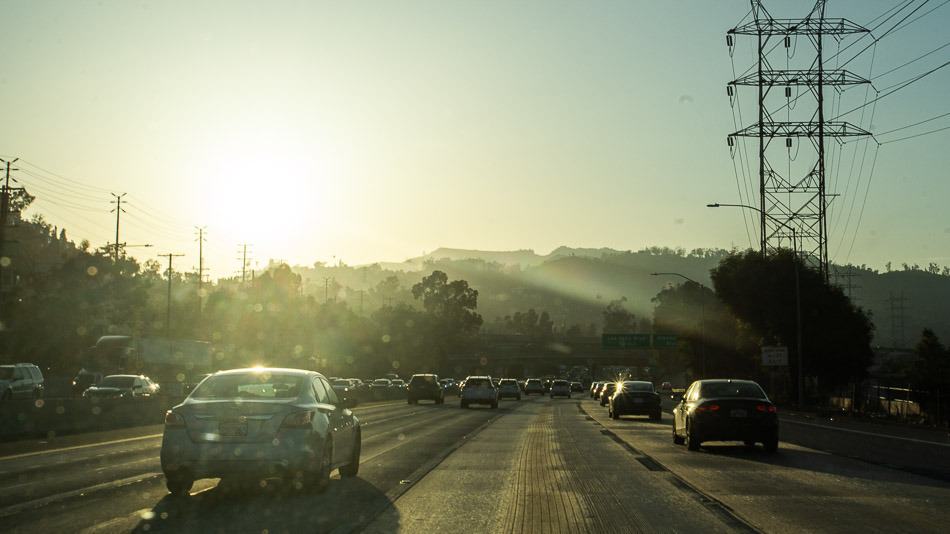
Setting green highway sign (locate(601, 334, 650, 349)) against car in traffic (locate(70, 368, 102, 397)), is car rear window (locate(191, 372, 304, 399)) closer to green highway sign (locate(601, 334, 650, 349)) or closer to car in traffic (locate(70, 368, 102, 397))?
car in traffic (locate(70, 368, 102, 397))

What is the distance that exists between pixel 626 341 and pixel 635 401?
69.3 metres

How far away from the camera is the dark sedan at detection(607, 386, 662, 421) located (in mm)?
38656

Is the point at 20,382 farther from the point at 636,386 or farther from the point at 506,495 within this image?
the point at 506,495

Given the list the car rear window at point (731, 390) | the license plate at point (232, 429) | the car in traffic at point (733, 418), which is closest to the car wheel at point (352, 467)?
the license plate at point (232, 429)

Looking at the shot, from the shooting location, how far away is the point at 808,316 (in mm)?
61125

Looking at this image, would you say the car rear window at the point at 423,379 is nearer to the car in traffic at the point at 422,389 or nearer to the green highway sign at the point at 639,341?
the car in traffic at the point at 422,389

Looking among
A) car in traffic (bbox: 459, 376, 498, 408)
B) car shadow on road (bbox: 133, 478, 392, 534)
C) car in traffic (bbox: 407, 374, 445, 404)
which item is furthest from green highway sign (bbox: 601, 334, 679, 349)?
car shadow on road (bbox: 133, 478, 392, 534)

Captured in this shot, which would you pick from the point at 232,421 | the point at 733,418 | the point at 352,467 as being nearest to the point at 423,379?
the point at 733,418

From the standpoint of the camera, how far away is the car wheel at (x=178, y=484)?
12198 millimetres

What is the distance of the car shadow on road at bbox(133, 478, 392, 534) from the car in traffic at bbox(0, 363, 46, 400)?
102 feet

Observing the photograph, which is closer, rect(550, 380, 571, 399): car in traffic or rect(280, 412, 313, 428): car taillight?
rect(280, 412, 313, 428): car taillight

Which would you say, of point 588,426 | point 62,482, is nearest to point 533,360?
point 588,426

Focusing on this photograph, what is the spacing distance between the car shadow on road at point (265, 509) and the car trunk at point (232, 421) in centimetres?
80

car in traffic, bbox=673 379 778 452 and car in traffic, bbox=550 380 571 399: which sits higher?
car in traffic, bbox=673 379 778 452
